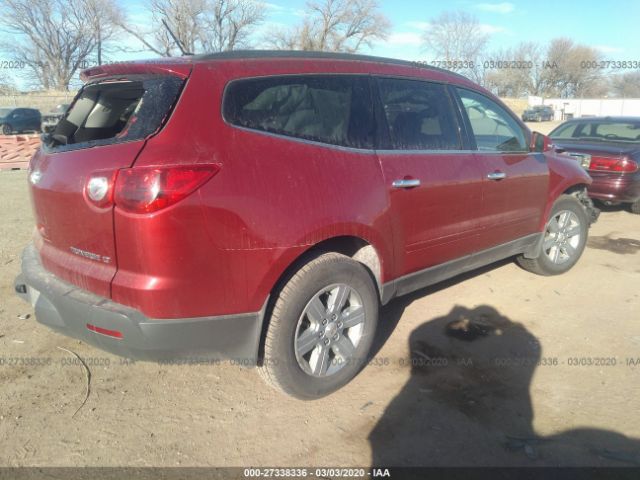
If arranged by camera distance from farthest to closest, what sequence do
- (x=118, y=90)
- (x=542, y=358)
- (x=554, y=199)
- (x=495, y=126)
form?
(x=554, y=199) → (x=495, y=126) → (x=542, y=358) → (x=118, y=90)

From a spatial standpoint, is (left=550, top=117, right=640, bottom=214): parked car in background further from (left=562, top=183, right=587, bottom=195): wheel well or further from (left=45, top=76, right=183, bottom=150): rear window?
(left=45, top=76, right=183, bottom=150): rear window

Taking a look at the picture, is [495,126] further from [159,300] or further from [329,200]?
[159,300]

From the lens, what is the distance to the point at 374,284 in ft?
9.87

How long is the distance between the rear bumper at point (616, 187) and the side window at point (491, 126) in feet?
12.2

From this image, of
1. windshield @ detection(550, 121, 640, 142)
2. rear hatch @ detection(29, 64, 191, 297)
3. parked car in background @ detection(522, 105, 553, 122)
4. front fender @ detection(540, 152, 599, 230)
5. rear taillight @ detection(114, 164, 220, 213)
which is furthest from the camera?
parked car in background @ detection(522, 105, 553, 122)

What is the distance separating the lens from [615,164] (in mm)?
7004

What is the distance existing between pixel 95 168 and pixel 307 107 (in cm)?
113

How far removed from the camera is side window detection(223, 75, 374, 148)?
2410 mm

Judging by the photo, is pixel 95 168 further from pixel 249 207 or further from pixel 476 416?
pixel 476 416

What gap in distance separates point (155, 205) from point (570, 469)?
2.25 meters

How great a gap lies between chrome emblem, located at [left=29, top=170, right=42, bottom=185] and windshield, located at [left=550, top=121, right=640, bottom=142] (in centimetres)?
792

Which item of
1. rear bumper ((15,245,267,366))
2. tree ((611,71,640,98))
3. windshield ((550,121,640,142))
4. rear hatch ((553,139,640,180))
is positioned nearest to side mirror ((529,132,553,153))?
rear hatch ((553,139,640,180))

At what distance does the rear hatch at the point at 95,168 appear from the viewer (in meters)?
2.20

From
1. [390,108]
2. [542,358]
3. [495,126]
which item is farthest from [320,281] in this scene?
[495,126]
